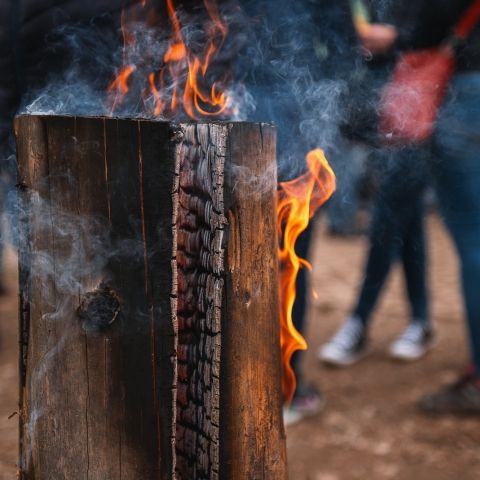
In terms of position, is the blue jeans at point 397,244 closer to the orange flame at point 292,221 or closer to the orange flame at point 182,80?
the orange flame at point 182,80

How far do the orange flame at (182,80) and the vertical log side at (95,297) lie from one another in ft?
2.45

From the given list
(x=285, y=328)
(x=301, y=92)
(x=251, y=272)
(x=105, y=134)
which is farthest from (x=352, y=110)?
(x=105, y=134)

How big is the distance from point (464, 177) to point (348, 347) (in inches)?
52.2

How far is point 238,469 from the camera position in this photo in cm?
154

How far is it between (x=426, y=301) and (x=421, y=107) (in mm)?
1435

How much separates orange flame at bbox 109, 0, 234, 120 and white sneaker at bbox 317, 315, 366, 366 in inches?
72.2

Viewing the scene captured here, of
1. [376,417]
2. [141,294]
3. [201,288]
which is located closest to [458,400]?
[376,417]

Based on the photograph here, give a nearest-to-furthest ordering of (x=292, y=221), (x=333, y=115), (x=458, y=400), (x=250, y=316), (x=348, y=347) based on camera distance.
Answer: (x=250, y=316) → (x=292, y=221) → (x=333, y=115) → (x=458, y=400) → (x=348, y=347)

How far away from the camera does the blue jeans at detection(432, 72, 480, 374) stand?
2736 mm

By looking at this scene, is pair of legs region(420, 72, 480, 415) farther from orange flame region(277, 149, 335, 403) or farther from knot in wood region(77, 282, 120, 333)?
knot in wood region(77, 282, 120, 333)

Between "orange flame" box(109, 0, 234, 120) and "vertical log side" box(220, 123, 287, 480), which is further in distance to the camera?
"orange flame" box(109, 0, 234, 120)

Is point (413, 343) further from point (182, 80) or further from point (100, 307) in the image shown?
point (100, 307)

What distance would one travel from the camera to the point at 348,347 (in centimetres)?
362

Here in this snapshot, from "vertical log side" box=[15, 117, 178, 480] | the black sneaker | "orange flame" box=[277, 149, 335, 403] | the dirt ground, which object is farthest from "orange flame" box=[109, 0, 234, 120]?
the black sneaker
